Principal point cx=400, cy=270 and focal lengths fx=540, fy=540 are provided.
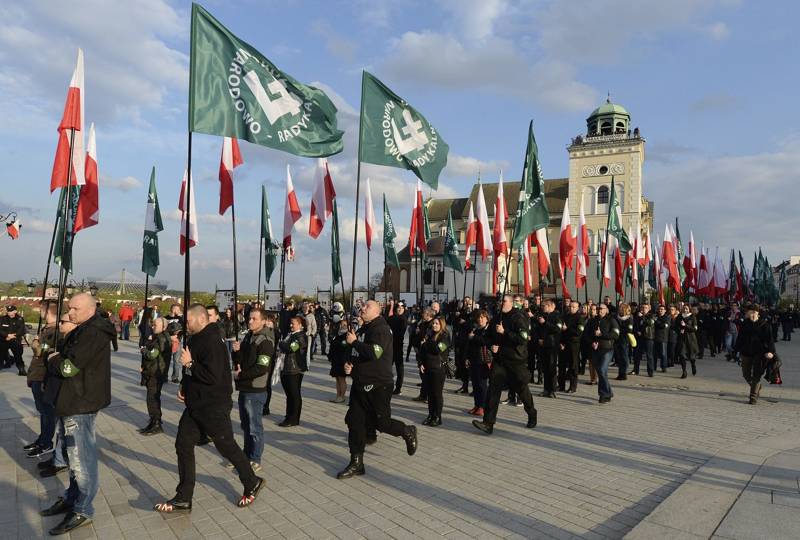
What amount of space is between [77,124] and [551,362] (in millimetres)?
9307

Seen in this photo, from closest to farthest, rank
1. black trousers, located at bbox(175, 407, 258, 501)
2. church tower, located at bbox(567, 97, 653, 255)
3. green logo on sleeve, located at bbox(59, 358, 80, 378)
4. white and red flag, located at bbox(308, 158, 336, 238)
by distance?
1. green logo on sleeve, located at bbox(59, 358, 80, 378)
2. black trousers, located at bbox(175, 407, 258, 501)
3. white and red flag, located at bbox(308, 158, 336, 238)
4. church tower, located at bbox(567, 97, 653, 255)

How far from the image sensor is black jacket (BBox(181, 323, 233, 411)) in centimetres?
503

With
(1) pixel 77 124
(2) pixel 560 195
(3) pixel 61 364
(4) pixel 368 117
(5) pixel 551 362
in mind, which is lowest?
(5) pixel 551 362

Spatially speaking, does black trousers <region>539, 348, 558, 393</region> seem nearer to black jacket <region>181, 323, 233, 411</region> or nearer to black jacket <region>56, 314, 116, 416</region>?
black jacket <region>181, 323, 233, 411</region>

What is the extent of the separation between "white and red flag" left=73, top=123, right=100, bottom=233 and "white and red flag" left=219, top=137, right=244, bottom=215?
2.50 m

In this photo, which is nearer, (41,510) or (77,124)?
(41,510)

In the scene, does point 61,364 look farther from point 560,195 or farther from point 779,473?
point 560,195

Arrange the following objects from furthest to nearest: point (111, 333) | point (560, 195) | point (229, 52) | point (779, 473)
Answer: point (560, 195) < point (229, 52) < point (779, 473) < point (111, 333)

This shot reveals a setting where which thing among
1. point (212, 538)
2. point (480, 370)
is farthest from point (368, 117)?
point (212, 538)

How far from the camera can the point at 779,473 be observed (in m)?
6.04

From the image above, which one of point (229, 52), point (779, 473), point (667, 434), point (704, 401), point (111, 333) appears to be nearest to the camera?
point (111, 333)

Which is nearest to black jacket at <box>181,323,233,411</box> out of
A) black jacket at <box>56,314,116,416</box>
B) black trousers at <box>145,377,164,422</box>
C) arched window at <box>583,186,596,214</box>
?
black jacket at <box>56,314,116,416</box>

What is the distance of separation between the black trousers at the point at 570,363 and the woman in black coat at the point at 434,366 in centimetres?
408

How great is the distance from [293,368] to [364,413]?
2.50 m
